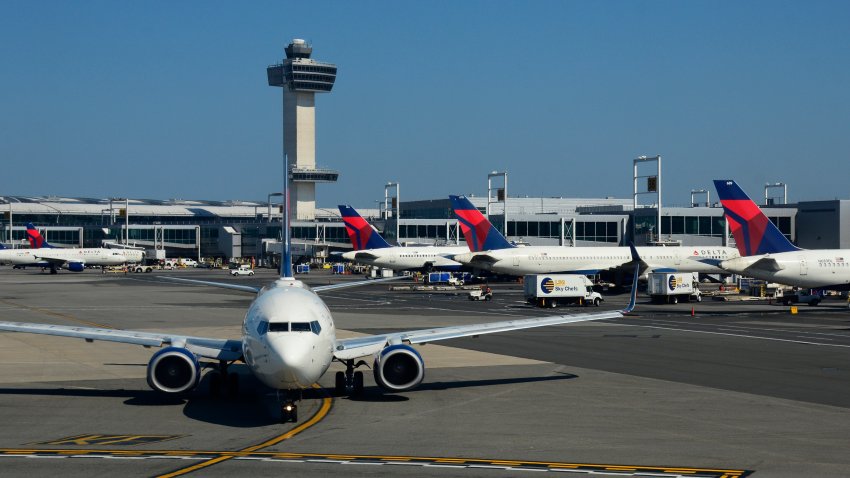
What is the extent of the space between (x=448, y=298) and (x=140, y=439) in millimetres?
70547

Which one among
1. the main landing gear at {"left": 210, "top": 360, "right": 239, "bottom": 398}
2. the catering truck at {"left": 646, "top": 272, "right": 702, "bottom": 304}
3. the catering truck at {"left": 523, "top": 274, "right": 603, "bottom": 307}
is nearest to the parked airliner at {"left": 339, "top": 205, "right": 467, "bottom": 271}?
the catering truck at {"left": 523, "top": 274, "right": 603, "bottom": 307}

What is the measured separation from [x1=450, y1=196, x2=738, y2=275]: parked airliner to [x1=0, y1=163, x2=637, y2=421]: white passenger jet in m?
66.6

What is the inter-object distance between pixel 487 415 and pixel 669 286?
2321 inches

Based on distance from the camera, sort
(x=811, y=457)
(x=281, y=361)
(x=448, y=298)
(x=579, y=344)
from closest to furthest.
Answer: (x=811, y=457) → (x=281, y=361) → (x=579, y=344) → (x=448, y=298)

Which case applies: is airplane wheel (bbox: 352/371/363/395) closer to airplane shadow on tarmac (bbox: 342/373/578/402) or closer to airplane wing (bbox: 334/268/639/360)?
airplane shadow on tarmac (bbox: 342/373/578/402)

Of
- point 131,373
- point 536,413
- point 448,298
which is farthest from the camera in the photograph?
point 448,298

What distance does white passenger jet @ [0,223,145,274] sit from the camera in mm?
169750

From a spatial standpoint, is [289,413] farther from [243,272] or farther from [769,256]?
[243,272]

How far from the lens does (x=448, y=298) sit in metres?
93.8

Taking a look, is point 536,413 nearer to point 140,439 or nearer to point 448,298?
point 140,439

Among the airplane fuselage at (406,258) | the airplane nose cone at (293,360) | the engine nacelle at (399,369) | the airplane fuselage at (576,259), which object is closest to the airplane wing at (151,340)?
the engine nacelle at (399,369)

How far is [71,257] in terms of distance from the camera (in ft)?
560

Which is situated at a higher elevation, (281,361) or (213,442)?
(281,361)

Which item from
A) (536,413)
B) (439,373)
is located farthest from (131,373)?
(536,413)
